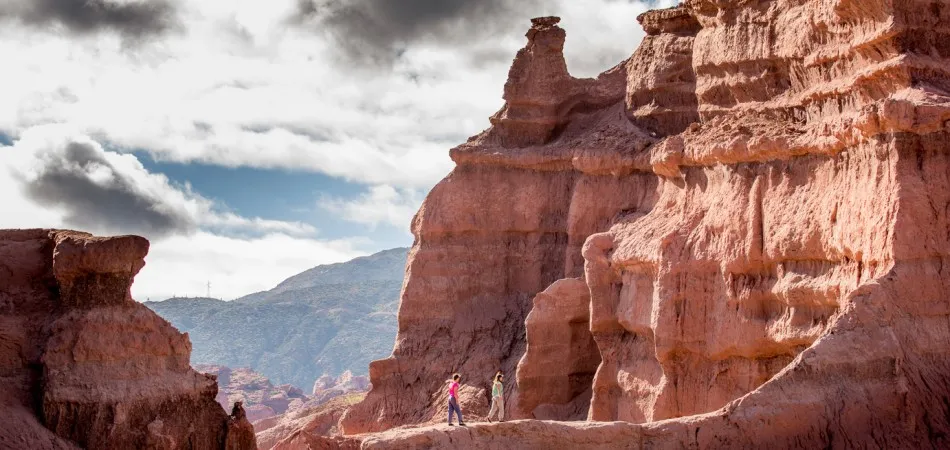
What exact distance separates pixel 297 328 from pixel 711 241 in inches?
4866

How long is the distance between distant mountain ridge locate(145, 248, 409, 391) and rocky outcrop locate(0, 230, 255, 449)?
10572cm

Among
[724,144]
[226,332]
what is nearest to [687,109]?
[724,144]

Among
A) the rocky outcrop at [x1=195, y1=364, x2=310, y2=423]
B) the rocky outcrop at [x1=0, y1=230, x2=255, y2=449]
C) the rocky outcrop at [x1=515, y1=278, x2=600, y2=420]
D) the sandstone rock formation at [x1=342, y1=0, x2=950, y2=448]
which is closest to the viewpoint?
the sandstone rock formation at [x1=342, y1=0, x2=950, y2=448]

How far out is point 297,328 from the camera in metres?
147

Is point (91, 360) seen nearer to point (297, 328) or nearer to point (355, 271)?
point (297, 328)

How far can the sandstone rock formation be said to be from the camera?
20.7 metres

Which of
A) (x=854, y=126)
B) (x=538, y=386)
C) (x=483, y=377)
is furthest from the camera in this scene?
(x=483, y=377)

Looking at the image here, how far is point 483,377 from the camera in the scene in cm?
3634

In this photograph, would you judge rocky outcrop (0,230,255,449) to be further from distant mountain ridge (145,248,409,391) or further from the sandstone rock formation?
distant mountain ridge (145,248,409,391)

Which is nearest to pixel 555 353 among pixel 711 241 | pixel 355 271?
pixel 711 241

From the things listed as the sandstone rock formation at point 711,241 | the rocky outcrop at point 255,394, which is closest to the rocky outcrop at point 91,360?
the sandstone rock formation at point 711,241

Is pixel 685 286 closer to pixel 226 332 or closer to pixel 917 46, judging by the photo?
pixel 917 46

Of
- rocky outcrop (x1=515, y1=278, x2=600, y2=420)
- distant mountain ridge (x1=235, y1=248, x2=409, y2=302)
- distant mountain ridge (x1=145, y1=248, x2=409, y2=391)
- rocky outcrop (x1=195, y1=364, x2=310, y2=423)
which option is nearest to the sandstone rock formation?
rocky outcrop (x1=515, y1=278, x2=600, y2=420)

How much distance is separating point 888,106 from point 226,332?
134 metres
